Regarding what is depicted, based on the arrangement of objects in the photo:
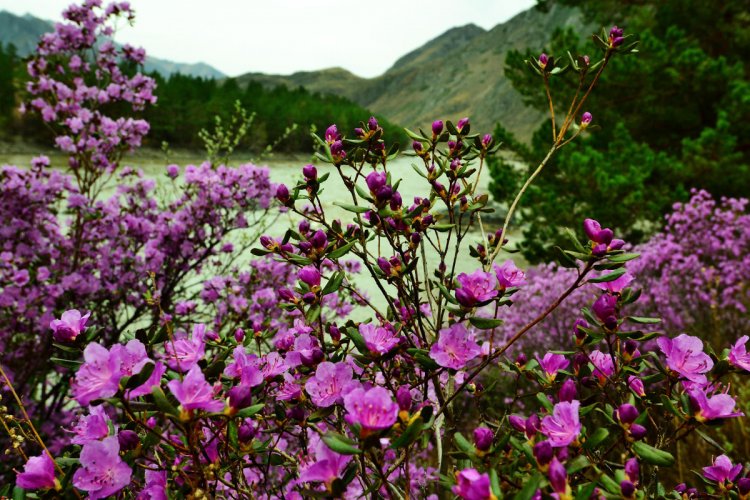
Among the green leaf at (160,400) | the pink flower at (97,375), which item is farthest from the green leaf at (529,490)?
the pink flower at (97,375)

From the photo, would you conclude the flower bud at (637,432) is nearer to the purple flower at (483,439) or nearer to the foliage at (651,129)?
the purple flower at (483,439)

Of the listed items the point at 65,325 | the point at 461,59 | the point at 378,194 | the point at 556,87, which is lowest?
the point at 65,325

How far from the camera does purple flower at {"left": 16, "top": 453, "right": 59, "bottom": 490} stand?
769 mm

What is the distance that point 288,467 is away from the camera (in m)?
1.25

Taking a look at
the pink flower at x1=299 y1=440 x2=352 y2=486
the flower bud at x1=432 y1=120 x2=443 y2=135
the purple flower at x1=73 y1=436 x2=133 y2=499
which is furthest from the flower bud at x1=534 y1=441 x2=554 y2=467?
the flower bud at x1=432 y1=120 x2=443 y2=135

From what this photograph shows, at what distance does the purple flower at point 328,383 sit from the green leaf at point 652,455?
52 cm

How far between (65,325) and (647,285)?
549 cm

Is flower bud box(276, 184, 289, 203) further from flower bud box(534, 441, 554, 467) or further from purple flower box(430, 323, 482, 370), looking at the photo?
flower bud box(534, 441, 554, 467)

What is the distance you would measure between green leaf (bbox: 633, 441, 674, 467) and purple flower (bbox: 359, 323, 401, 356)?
1.48ft

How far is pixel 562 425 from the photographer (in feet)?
2.65

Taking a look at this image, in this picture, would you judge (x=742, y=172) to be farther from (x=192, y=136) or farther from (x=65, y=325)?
(x=192, y=136)

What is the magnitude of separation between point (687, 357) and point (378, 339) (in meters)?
0.63

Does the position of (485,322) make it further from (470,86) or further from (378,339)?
(470,86)

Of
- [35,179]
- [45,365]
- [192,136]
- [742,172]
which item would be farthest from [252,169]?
[192,136]
